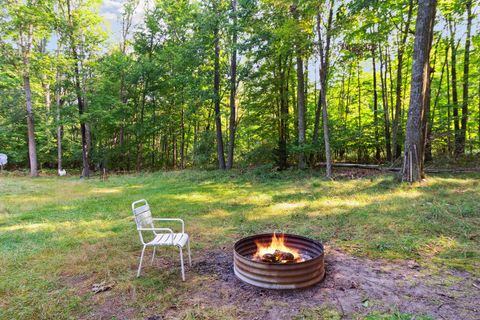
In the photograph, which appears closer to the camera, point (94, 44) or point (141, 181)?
point (141, 181)

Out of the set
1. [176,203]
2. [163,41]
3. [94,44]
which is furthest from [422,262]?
[163,41]

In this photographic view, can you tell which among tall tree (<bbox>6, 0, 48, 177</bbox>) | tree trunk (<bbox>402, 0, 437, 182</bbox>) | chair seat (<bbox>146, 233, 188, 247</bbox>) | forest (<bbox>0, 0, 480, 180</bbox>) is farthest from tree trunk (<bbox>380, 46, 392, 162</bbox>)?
tall tree (<bbox>6, 0, 48, 177</bbox>)

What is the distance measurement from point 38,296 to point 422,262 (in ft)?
14.5

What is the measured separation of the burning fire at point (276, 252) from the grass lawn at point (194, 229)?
771 millimetres

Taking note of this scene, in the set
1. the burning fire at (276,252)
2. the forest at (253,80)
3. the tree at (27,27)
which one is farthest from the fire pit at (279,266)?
the tree at (27,27)

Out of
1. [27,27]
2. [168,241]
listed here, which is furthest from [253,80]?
[27,27]

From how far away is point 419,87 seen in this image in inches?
269

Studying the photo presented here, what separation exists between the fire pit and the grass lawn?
1.36ft

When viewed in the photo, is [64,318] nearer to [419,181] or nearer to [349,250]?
[349,250]

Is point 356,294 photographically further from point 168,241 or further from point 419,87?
point 419,87

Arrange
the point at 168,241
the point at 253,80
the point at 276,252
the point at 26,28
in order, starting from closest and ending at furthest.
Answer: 1. the point at 168,241
2. the point at 276,252
3. the point at 253,80
4. the point at 26,28

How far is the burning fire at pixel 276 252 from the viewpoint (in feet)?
10.5

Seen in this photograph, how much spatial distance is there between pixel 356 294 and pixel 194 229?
122 inches

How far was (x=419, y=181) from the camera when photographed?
7.12 meters
